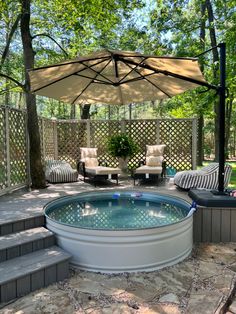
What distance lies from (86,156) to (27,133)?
2.08 metres

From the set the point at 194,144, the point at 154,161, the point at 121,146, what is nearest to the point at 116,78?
the point at 121,146

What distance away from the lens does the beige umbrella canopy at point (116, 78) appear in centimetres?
418

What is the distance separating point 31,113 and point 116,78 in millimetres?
2373

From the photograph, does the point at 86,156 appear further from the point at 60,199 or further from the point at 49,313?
the point at 49,313

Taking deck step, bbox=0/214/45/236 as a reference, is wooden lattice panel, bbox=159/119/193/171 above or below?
above

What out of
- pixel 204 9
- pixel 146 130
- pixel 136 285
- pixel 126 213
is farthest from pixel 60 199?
pixel 204 9

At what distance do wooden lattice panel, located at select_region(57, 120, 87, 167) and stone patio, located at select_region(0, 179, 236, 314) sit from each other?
5675mm

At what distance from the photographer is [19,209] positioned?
4.55 m

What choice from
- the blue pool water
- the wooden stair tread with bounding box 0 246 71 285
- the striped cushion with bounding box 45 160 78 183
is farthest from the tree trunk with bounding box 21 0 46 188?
the wooden stair tread with bounding box 0 246 71 285

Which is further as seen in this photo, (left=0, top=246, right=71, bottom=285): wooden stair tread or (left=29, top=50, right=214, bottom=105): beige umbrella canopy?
(left=29, top=50, right=214, bottom=105): beige umbrella canopy

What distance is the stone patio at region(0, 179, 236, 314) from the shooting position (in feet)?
8.47

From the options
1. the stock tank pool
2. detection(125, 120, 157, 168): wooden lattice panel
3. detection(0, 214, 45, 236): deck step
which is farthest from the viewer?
detection(125, 120, 157, 168): wooden lattice panel

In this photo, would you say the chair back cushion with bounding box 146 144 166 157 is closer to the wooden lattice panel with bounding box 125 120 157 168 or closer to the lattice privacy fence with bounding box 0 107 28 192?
the wooden lattice panel with bounding box 125 120 157 168

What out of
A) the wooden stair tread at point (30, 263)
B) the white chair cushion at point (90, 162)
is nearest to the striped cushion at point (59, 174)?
the white chair cushion at point (90, 162)
